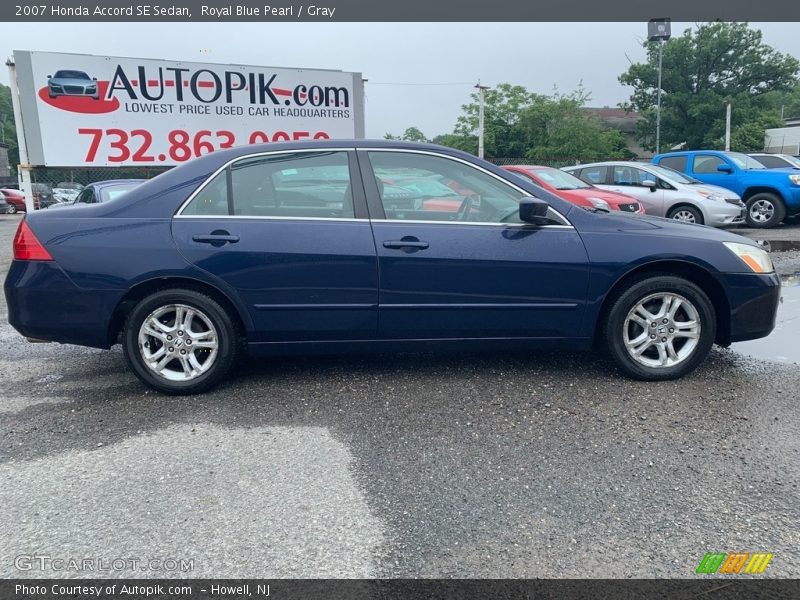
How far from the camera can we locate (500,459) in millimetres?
3102

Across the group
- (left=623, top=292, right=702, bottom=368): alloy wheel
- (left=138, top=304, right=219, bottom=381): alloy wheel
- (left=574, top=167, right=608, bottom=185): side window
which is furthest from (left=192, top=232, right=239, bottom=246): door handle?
(left=574, top=167, right=608, bottom=185): side window

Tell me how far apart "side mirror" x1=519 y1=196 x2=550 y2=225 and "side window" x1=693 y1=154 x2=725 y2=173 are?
11199 millimetres

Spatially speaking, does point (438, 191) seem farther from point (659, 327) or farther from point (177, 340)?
point (177, 340)

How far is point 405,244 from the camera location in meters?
3.88

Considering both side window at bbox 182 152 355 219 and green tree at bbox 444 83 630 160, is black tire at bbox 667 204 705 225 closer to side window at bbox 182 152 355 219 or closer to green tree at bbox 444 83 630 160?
side window at bbox 182 152 355 219

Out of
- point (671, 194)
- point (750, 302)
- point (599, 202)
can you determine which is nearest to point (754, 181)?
point (671, 194)

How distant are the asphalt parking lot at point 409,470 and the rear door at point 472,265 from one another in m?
0.44

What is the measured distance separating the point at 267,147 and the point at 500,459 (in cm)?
247

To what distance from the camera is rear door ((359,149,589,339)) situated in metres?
3.90

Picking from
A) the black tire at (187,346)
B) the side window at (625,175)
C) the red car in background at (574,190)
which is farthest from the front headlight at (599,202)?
the black tire at (187,346)

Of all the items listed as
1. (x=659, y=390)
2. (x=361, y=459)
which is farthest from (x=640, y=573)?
(x=659, y=390)

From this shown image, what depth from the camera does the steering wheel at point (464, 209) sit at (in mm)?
4016

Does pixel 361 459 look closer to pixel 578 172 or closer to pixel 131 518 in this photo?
pixel 131 518

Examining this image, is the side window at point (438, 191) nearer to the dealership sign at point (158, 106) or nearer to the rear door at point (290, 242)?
the rear door at point (290, 242)
